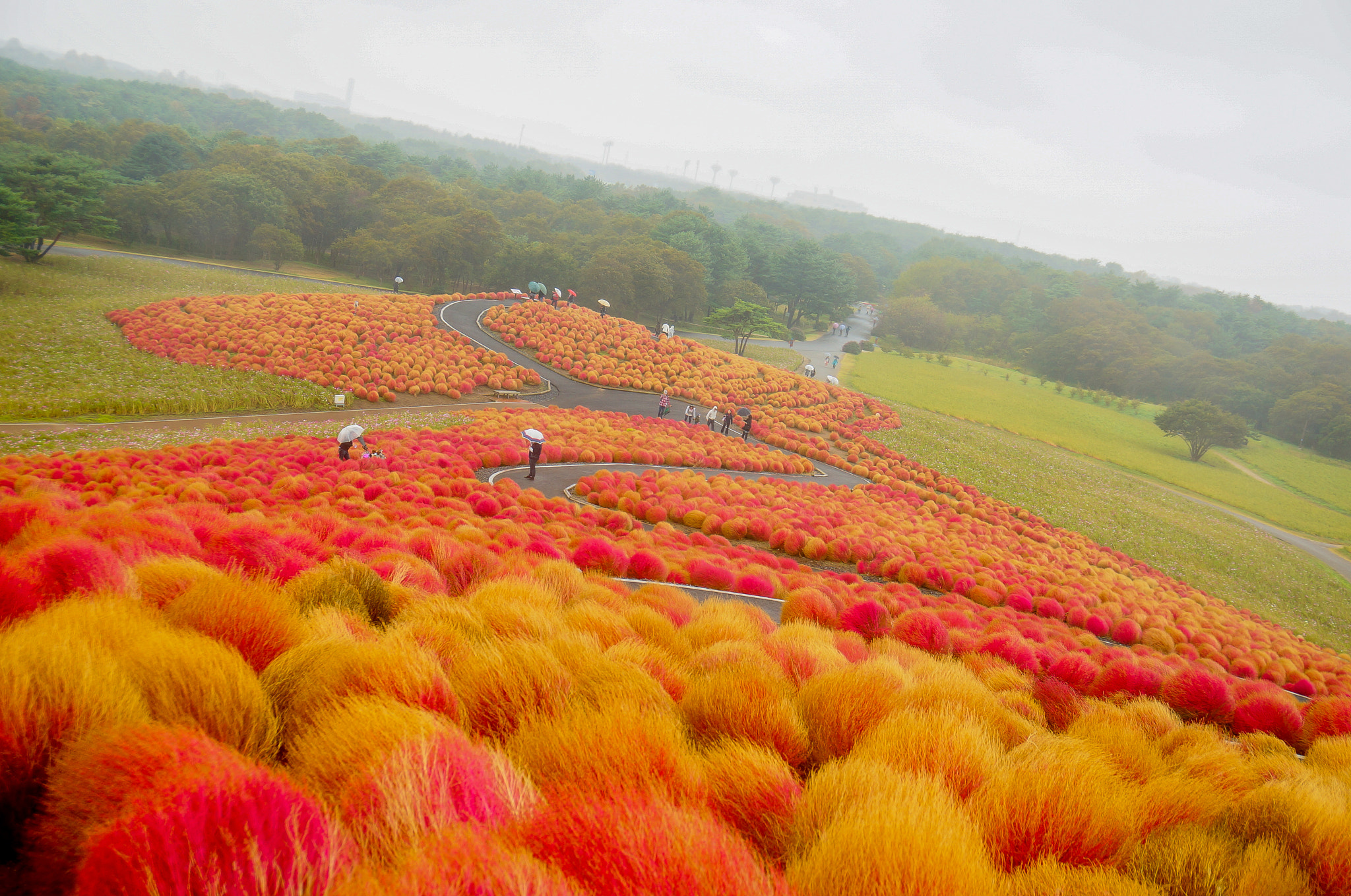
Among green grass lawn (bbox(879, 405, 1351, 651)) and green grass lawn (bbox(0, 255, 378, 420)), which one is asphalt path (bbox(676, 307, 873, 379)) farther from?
green grass lawn (bbox(0, 255, 378, 420))

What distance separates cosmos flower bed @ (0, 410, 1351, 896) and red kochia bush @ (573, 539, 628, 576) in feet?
7.45

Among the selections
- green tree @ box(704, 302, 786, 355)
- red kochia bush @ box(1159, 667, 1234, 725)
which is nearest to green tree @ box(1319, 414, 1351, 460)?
green tree @ box(704, 302, 786, 355)

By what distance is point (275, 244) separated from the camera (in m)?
49.1

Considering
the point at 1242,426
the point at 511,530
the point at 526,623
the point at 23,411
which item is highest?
the point at 1242,426

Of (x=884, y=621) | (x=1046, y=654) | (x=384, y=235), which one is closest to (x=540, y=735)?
(x=884, y=621)

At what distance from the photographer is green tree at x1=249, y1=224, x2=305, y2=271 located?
160 ft

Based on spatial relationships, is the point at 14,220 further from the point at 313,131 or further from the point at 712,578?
the point at 313,131

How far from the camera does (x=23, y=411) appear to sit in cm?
1469

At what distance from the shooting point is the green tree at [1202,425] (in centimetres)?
4091

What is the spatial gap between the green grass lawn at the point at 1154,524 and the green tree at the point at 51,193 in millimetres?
46188

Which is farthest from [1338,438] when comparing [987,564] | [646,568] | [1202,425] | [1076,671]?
[646,568]

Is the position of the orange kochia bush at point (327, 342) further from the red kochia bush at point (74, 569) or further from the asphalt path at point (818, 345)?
the asphalt path at point (818, 345)

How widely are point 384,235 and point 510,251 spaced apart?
43.0ft

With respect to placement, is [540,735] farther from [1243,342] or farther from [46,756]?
[1243,342]
